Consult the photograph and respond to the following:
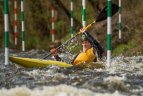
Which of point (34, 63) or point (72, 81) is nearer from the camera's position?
point (72, 81)

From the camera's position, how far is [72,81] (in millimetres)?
6324

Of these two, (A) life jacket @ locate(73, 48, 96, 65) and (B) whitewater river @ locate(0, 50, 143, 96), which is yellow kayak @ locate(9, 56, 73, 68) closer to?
(B) whitewater river @ locate(0, 50, 143, 96)

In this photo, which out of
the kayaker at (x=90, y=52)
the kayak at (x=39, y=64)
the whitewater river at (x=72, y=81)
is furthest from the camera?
the kayaker at (x=90, y=52)

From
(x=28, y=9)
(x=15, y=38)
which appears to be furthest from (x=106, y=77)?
Answer: (x=28, y=9)

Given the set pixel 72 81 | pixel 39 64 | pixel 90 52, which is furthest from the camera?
pixel 90 52

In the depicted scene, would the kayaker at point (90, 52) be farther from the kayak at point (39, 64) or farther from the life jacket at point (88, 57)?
the kayak at point (39, 64)

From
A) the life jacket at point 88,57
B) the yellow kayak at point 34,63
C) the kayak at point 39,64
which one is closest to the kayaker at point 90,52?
the life jacket at point 88,57

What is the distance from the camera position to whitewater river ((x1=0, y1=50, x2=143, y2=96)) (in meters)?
5.56

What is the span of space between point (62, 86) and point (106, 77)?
0.98m

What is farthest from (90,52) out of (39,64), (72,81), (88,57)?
(72,81)

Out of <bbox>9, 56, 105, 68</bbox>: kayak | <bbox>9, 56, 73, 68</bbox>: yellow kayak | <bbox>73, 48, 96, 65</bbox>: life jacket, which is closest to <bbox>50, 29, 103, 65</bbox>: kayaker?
<bbox>73, 48, 96, 65</bbox>: life jacket

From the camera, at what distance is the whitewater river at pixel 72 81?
5.56 meters

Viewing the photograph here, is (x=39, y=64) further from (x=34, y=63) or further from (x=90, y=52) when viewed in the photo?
(x=90, y=52)

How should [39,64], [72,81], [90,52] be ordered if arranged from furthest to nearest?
[90,52], [39,64], [72,81]
